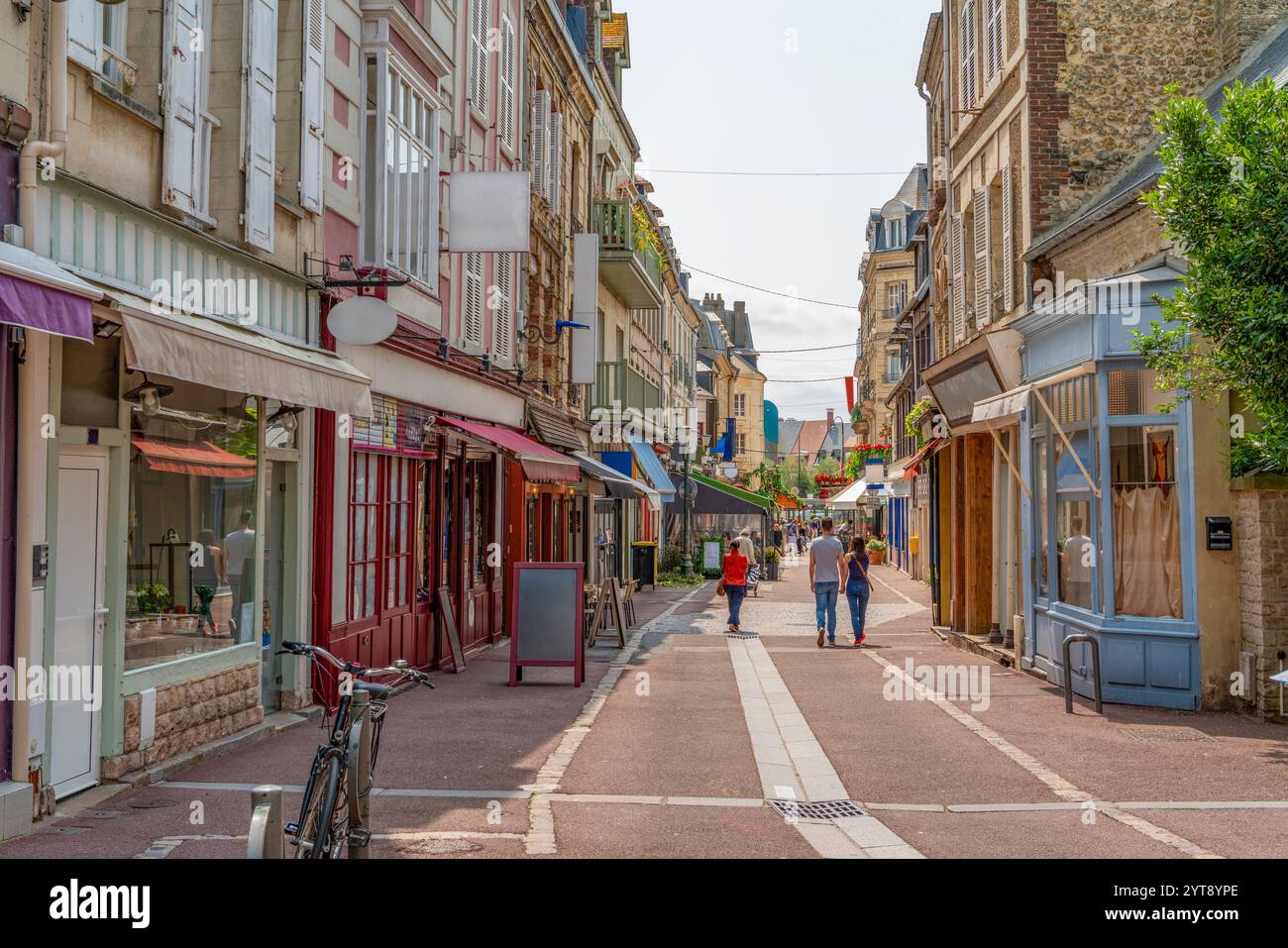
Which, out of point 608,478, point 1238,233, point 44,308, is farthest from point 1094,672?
point 608,478

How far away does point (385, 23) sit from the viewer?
12016mm

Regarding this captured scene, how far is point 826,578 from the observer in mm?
17062

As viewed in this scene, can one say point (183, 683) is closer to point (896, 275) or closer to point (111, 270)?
point (111, 270)

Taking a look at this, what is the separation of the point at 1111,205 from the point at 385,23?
7.39 meters

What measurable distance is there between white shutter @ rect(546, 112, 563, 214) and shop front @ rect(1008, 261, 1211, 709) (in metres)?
11.0

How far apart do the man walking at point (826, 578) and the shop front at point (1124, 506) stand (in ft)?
14.6

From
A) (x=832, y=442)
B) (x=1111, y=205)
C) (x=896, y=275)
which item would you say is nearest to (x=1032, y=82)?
(x=1111, y=205)

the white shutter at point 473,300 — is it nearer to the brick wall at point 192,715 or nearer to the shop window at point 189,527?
the shop window at point 189,527

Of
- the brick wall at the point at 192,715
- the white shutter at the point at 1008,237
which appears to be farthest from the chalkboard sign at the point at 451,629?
the white shutter at the point at 1008,237

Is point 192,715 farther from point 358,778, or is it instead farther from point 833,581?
point 833,581

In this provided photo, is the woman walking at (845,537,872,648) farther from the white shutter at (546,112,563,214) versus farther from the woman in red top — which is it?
the white shutter at (546,112,563,214)

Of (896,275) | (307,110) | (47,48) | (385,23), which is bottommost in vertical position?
(47,48)

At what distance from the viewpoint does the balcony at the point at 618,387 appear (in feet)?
87.7

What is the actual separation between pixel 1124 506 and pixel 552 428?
10.4m
